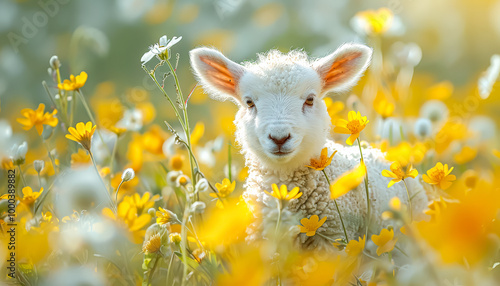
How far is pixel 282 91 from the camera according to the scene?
239 centimetres

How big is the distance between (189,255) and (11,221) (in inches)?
27.1

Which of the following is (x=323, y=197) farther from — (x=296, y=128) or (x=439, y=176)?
(x=439, y=176)

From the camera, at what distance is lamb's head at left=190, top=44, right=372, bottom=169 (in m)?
2.25

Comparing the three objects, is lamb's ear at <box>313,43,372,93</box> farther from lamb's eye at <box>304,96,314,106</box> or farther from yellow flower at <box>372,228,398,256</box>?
yellow flower at <box>372,228,398,256</box>

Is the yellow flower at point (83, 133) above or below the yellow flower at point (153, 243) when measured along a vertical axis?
above

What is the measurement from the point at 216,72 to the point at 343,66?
2.19 feet

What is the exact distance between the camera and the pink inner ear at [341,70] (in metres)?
2.55

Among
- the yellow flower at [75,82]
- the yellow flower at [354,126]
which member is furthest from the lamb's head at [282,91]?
the yellow flower at [75,82]

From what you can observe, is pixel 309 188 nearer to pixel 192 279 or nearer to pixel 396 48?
pixel 192 279

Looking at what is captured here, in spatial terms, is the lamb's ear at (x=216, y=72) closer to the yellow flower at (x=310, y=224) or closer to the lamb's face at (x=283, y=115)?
the lamb's face at (x=283, y=115)

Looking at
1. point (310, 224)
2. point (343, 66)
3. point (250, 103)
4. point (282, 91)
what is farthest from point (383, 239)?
point (343, 66)

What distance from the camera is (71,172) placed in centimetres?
234

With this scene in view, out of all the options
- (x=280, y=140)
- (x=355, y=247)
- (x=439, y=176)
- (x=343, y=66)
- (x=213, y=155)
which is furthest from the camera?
(x=213, y=155)

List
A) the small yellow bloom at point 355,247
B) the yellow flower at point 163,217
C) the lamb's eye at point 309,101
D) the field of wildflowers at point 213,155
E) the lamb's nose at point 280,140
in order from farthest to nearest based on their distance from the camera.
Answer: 1. the lamb's eye at point 309,101
2. the lamb's nose at point 280,140
3. the yellow flower at point 163,217
4. the small yellow bloom at point 355,247
5. the field of wildflowers at point 213,155
